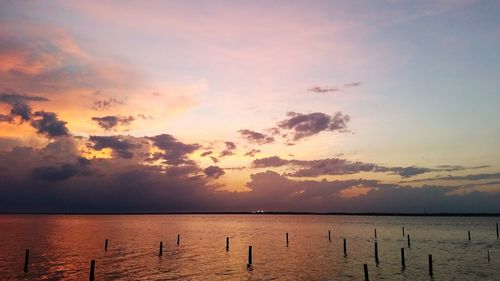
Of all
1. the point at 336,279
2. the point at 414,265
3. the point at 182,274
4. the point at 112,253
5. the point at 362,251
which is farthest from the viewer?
the point at 362,251

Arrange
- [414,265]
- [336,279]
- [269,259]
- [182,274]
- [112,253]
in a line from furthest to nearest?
1. [112,253]
2. [269,259]
3. [414,265]
4. [182,274]
5. [336,279]

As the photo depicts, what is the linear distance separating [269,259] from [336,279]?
17161mm

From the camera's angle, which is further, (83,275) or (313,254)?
(313,254)

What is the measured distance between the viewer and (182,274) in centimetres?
4194

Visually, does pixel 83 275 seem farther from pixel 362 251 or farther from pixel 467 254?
pixel 467 254

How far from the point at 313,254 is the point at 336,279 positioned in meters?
23.1

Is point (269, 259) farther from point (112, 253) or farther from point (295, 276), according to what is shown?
point (112, 253)

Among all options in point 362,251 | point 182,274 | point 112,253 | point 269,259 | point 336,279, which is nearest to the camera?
point 336,279

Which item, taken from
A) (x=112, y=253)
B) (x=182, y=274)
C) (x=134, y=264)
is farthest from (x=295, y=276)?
(x=112, y=253)

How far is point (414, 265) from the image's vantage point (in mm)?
48594

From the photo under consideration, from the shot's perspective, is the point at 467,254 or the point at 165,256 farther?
the point at 467,254

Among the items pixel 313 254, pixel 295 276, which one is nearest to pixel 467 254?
pixel 313 254

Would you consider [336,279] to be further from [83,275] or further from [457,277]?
[83,275]

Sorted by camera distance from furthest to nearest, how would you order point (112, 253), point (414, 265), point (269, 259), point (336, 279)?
point (112, 253), point (269, 259), point (414, 265), point (336, 279)
